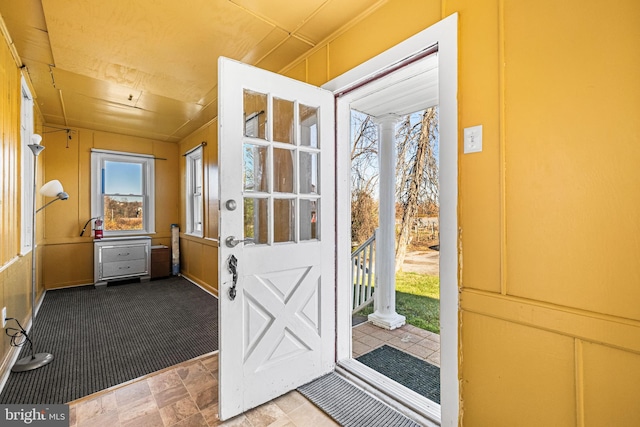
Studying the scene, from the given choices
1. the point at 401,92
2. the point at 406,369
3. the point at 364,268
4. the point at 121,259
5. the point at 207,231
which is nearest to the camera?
the point at 406,369

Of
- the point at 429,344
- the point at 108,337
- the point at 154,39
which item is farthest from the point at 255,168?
the point at 108,337

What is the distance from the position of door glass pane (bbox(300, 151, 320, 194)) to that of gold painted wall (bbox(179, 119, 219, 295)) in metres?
2.54

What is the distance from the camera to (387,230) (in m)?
3.13

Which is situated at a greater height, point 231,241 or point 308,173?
point 308,173

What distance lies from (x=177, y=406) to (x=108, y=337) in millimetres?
1528

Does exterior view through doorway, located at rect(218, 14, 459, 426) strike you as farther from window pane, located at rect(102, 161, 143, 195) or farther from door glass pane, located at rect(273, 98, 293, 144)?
window pane, located at rect(102, 161, 143, 195)

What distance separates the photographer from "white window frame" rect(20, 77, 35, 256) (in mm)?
2800

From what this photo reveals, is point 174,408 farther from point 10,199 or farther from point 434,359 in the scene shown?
point 10,199

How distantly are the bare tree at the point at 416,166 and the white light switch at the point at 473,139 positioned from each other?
3.20 metres

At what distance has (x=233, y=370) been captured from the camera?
1.68 m

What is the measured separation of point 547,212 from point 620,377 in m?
0.64

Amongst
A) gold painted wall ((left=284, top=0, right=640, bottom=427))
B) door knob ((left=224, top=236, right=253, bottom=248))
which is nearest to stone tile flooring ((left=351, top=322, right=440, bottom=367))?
gold painted wall ((left=284, top=0, right=640, bottom=427))

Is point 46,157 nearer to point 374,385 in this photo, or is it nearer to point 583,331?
point 374,385

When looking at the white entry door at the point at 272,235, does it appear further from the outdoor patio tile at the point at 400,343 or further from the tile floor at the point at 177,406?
the outdoor patio tile at the point at 400,343
